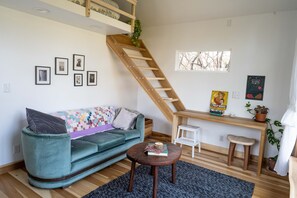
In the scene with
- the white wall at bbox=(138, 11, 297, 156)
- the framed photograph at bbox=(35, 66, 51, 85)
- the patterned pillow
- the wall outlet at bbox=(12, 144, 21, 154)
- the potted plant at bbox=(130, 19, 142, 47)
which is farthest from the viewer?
the potted plant at bbox=(130, 19, 142, 47)

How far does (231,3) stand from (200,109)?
6.53ft

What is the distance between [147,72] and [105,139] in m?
2.19

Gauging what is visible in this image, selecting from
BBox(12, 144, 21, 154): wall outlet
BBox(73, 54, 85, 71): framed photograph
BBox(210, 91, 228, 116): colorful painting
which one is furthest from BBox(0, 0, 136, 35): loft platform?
BBox(210, 91, 228, 116): colorful painting

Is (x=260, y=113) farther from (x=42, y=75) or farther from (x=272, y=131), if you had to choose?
(x=42, y=75)

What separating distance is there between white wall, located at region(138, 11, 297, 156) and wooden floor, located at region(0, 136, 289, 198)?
0.60 metres

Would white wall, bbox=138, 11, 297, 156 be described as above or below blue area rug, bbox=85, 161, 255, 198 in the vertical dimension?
above

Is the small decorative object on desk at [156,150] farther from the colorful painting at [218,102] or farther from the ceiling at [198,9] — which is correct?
the ceiling at [198,9]

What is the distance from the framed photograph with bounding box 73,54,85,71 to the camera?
3478 millimetres

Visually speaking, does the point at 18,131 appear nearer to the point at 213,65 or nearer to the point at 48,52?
the point at 48,52

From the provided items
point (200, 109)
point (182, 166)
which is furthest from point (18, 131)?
point (200, 109)

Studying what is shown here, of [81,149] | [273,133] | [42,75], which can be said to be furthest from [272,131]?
[42,75]

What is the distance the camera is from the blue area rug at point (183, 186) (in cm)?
243

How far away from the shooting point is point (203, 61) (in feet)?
13.4

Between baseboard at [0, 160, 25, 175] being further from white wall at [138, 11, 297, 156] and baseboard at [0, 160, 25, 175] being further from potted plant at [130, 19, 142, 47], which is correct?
potted plant at [130, 19, 142, 47]
